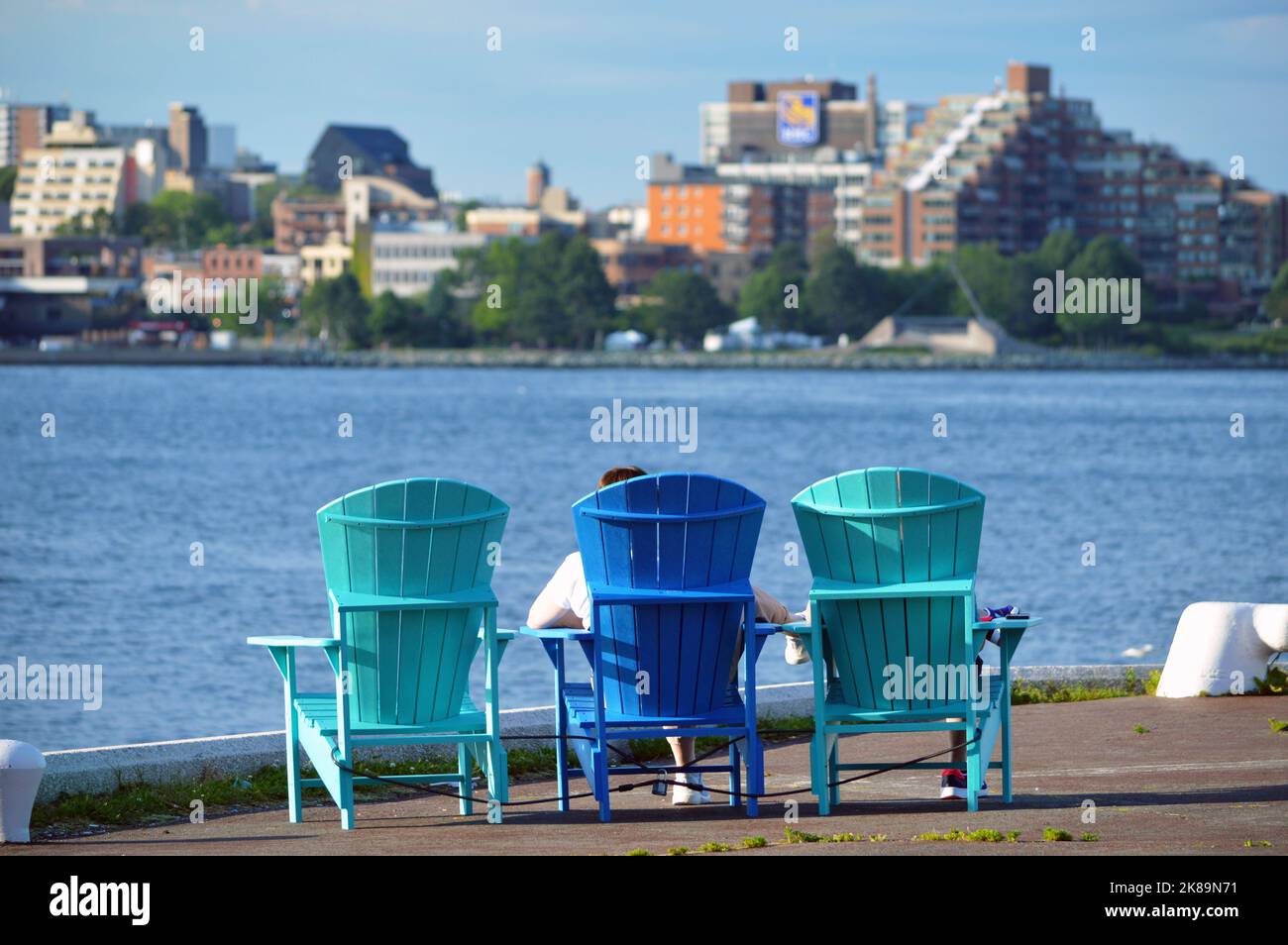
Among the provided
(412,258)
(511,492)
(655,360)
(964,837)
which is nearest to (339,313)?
(412,258)

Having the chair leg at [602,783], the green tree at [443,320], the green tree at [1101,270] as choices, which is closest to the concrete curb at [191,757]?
the chair leg at [602,783]

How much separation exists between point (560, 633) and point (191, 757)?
187cm

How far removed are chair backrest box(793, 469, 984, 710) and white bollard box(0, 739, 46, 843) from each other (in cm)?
262

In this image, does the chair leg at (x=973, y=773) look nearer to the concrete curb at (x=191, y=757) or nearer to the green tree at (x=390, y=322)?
the concrete curb at (x=191, y=757)

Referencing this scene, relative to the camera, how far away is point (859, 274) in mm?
176000

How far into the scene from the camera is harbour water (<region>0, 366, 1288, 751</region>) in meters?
25.0

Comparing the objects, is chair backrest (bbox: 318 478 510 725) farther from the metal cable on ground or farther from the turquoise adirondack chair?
the turquoise adirondack chair

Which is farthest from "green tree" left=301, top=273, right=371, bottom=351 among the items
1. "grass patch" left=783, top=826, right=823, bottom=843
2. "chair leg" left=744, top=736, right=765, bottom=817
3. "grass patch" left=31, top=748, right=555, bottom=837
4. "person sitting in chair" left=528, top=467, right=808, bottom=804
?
"grass patch" left=783, top=826, right=823, bottom=843

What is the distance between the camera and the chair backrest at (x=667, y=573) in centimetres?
712

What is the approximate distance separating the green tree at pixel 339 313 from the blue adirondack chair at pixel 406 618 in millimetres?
171732

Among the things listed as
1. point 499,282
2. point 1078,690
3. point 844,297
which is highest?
point 499,282

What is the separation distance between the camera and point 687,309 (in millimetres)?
175250

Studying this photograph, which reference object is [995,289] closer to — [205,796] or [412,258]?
[412,258]

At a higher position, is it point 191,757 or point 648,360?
point 191,757
